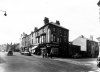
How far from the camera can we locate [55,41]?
165ft

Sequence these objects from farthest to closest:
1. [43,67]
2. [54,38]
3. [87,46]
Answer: [87,46] → [54,38] → [43,67]

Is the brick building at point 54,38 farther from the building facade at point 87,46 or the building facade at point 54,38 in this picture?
the building facade at point 87,46

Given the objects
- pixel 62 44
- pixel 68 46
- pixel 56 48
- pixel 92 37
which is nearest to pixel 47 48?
pixel 56 48

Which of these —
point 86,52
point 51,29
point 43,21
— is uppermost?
point 43,21

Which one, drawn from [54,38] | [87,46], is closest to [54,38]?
[54,38]

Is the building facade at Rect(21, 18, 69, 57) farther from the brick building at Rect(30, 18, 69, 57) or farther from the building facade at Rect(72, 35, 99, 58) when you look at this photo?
the building facade at Rect(72, 35, 99, 58)

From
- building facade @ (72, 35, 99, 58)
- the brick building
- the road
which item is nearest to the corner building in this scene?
the brick building

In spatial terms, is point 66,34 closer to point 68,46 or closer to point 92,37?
point 68,46

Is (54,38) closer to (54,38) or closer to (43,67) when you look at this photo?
(54,38)

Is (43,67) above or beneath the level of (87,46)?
beneath

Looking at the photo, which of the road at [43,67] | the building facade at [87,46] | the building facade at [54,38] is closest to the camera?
the road at [43,67]

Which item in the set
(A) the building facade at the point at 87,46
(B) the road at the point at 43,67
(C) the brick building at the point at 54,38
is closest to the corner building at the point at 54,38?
(C) the brick building at the point at 54,38

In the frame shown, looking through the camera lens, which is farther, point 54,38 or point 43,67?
point 54,38

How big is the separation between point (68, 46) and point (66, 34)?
16.4 ft
